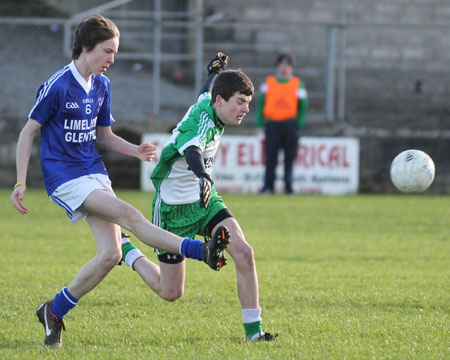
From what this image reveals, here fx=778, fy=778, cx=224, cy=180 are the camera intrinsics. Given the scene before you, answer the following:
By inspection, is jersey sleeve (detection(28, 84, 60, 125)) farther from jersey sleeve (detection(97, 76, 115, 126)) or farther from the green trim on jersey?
the green trim on jersey

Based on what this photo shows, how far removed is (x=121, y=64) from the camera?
61.8 ft

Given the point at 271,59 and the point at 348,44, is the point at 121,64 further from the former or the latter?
the point at 348,44

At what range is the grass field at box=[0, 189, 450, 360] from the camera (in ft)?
14.8

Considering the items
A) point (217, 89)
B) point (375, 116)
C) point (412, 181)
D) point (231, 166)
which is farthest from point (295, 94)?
point (217, 89)

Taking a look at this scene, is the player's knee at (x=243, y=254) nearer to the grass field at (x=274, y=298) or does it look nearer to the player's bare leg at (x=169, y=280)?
the grass field at (x=274, y=298)

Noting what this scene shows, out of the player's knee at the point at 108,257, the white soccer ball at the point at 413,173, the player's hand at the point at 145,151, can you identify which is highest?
the player's hand at the point at 145,151

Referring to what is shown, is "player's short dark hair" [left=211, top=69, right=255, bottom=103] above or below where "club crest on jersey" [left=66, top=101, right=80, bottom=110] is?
above

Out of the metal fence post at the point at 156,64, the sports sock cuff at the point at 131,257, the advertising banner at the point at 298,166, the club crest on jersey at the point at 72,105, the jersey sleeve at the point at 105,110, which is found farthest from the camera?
the advertising banner at the point at 298,166

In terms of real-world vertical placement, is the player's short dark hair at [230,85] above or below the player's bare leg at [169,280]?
above

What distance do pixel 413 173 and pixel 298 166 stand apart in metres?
9.29

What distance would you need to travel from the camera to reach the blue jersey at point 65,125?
4688 mm

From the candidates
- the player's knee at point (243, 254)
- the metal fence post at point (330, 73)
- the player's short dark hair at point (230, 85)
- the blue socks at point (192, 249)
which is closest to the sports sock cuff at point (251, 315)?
the player's knee at point (243, 254)

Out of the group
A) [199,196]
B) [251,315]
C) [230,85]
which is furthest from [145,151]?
[251,315]

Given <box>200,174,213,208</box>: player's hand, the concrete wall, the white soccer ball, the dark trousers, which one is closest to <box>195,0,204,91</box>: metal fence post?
the concrete wall
